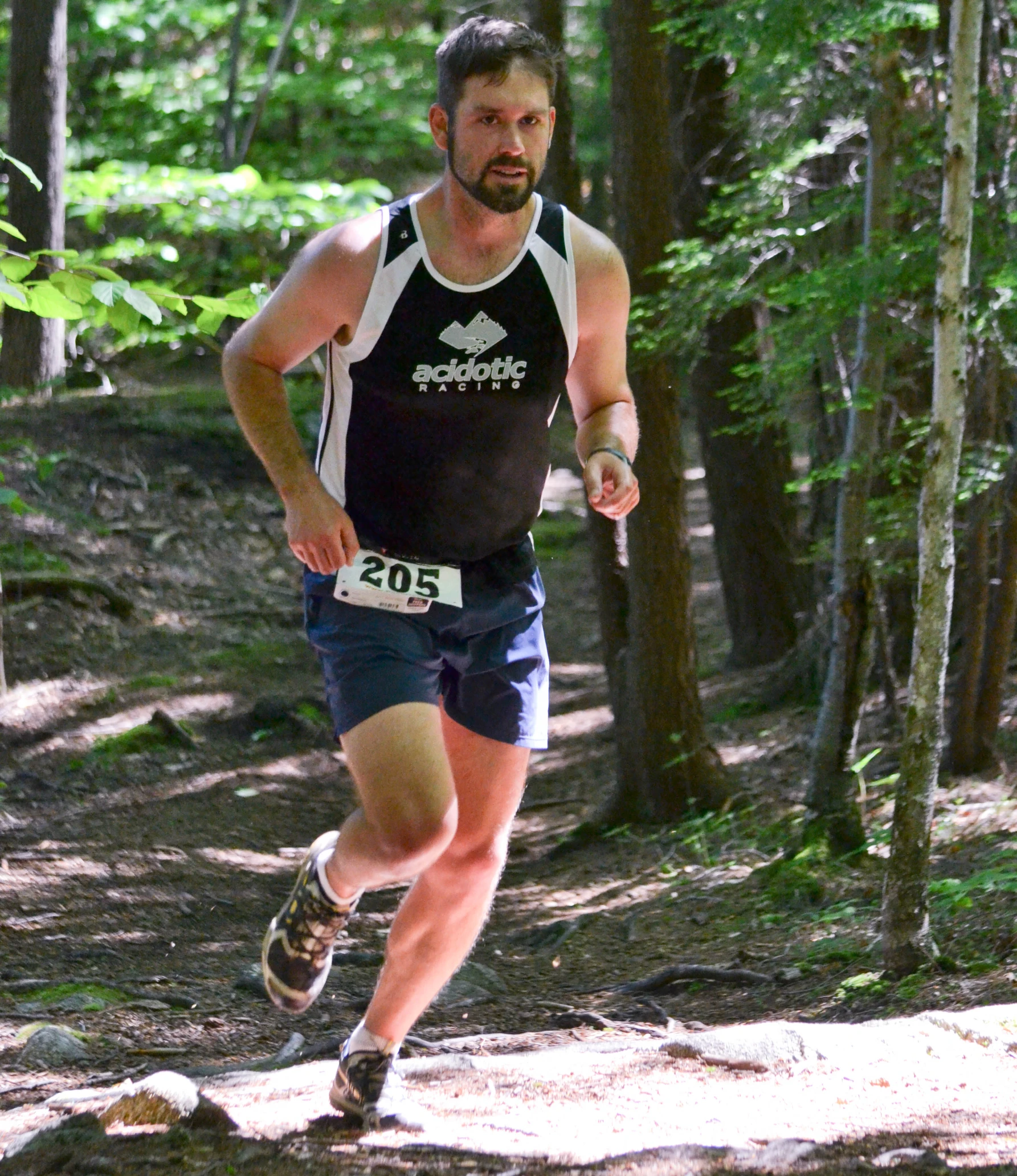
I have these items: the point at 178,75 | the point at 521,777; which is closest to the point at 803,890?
the point at 521,777

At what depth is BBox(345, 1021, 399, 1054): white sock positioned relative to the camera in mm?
3500

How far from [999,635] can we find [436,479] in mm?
4705

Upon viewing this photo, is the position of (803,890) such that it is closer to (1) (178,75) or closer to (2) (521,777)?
(2) (521,777)

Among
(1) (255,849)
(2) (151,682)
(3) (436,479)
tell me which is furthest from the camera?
(2) (151,682)

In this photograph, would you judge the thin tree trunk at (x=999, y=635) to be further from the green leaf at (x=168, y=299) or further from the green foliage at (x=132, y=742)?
the green foliage at (x=132, y=742)

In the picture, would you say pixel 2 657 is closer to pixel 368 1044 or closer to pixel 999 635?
pixel 999 635

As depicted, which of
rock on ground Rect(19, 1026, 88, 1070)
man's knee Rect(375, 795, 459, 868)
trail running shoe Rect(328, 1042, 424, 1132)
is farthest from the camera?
rock on ground Rect(19, 1026, 88, 1070)

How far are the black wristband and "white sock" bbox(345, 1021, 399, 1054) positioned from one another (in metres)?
1.62

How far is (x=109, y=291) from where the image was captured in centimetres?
381

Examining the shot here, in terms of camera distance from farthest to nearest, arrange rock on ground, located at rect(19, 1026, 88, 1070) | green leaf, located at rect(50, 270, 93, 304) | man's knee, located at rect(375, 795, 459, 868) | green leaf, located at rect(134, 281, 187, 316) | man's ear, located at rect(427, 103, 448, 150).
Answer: rock on ground, located at rect(19, 1026, 88, 1070) → green leaf, located at rect(134, 281, 187, 316) → green leaf, located at rect(50, 270, 93, 304) → man's ear, located at rect(427, 103, 448, 150) → man's knee, located at rect(375, 795, 459, 868)

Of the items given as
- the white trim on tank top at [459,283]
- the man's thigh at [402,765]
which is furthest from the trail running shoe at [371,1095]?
the white trim on tank top at [459,283]

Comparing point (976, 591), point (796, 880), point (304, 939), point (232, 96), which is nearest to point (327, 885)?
point (304, 939)

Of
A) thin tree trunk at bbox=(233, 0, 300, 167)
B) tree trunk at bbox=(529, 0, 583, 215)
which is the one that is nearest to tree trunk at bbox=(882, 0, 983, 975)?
tree trunk at bbox=(529, 0, 583, 215)

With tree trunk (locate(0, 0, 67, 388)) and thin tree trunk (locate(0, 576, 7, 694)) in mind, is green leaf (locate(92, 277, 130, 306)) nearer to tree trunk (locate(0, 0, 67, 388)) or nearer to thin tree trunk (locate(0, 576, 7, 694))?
thin tree trunk (locate(0, 576, 7, 694))
